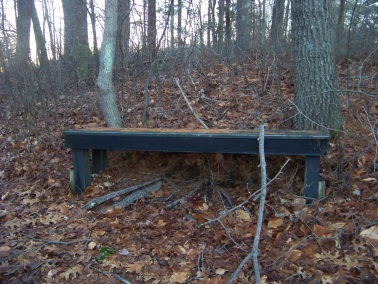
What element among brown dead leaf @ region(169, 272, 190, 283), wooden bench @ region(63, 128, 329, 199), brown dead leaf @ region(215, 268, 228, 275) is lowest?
brown dead leaf @ region(169, 272, 190, 283)

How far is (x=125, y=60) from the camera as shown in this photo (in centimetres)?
717

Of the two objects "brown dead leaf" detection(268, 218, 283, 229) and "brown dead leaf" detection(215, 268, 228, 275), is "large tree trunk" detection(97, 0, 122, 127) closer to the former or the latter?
"brown dead leaf" detection(268, 218, 283, 229)

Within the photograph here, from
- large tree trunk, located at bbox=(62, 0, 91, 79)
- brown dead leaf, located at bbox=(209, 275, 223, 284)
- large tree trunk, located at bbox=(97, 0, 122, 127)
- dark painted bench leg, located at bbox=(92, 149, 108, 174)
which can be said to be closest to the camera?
brown dead leaf, located at bbox=(209, 275, 223, 284)

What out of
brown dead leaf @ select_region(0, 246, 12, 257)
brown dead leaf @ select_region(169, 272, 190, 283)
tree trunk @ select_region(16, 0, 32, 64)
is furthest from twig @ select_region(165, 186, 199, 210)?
tree trunk @ select_region(16, 0, 32, 64)

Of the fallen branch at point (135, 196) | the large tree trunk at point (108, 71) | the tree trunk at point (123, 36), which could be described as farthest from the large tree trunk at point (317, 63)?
the tree trunk at point (123, 36)

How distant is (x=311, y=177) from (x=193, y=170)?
1461mm

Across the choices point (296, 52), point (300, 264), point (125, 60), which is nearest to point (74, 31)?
point (125, 60)

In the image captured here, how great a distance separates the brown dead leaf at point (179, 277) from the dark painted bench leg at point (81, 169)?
6.99 feet

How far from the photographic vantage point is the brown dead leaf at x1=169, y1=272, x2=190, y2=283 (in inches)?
108

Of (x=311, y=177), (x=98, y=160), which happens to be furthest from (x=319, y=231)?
(x=98, y=160)

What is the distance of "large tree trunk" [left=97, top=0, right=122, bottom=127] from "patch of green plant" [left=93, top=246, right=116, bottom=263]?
115 inches

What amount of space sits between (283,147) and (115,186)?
219 cm

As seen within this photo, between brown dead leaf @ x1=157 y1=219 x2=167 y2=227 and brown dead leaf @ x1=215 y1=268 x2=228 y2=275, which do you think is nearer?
brown dead leaf @ x1=215 y1=268 x2=228 y2=275

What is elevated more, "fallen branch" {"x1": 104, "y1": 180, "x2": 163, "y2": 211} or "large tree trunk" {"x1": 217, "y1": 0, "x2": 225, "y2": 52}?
"large tree trunk" {"x1": 217, "y1": 0, "x2": 225, "y2": 52}
